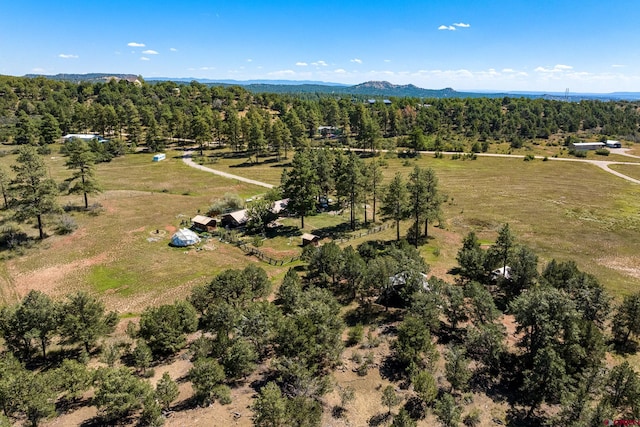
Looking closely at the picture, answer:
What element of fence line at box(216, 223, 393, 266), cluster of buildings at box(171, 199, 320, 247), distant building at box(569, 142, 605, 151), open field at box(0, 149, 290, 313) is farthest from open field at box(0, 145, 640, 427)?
distant building at box(569, 142, 605, 151)

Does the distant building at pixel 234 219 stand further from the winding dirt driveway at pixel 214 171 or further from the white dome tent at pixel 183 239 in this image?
the winding dirt driveway at pixel 214 171

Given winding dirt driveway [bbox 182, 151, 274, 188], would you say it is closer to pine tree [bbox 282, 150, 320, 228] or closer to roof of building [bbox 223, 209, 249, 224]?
roof of building [bbox 223, 209, 249, 224]

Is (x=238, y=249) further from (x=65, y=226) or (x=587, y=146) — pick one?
(x=587, y=146)

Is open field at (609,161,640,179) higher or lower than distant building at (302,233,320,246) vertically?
higher

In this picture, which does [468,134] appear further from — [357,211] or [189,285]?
[189,285]

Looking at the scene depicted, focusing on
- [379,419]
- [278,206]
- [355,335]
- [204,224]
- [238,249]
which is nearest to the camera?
[379,419]

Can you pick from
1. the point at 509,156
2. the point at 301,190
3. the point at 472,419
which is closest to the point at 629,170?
the point at 509,156
